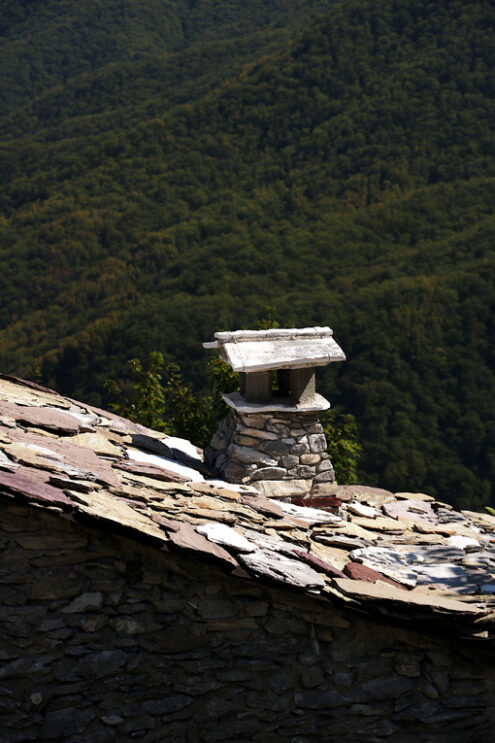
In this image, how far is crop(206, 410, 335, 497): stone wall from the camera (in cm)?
708

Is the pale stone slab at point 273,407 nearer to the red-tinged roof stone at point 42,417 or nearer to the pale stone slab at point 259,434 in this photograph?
the pale stone slab at point 259,434

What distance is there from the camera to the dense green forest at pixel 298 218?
35.4 metres

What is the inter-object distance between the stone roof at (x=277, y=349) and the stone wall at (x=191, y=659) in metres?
2.20

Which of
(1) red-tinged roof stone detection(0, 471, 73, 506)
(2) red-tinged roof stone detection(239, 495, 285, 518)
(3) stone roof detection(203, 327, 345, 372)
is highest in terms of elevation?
(3) stone roof detection(203, 327, 345, 372)

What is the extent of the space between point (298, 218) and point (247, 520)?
49.3 metres

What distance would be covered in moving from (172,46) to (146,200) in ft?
131

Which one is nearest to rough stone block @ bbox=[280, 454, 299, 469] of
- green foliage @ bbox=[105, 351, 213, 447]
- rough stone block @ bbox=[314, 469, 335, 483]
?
rough stone block @ bbox=[314, 469, 335, 483]

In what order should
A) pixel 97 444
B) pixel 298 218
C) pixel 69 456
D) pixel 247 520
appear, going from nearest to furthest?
pixel 247 520
pixel 69 456
pixel 97 444
pixel 298 218

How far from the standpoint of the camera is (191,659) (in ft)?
17.8

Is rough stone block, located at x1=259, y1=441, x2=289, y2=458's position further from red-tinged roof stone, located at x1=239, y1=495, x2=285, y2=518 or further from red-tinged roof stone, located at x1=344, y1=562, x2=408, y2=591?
red-tinged roof stone, located at x1=344, y1=562, x2=408, y2=591

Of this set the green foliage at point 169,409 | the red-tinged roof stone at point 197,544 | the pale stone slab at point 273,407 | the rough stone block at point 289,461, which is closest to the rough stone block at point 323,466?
the rough stone block at point 289,461

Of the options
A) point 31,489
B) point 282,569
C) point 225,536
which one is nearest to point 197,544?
point 225,536

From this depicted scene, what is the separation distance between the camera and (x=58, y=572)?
527cm

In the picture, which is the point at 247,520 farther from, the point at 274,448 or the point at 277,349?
the point at 277,349
